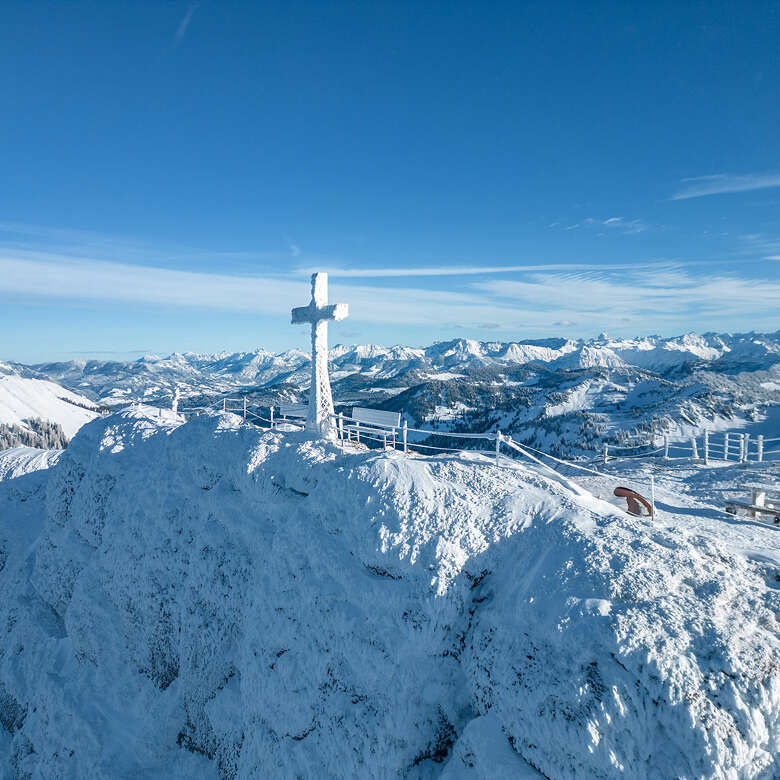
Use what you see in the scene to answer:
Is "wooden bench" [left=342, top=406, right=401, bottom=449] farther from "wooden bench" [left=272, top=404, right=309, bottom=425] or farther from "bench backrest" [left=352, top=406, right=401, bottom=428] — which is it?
"wooden bench" [left=272, top=404, right=309, bottom=425]

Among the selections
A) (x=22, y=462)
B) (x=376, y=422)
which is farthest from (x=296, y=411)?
(x=22, y=462)

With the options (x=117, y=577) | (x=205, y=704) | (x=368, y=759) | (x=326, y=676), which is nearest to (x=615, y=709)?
(x=368, y=759)

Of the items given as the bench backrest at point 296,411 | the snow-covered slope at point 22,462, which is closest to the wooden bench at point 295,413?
the bench backrest at point 296,411

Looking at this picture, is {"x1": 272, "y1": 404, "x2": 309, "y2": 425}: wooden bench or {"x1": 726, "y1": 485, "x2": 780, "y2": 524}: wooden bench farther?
{"x1": 272, "y1": 404, "x2": 309, "y2": 425}: wooden bench

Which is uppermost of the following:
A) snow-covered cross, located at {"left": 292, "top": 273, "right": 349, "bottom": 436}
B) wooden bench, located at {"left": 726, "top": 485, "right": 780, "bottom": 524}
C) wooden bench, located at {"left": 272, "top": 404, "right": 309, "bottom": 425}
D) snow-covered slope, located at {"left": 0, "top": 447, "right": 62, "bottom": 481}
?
snow-covered cross, located at {"left": 292, "top": 273, "right": 349, "bottom": 436}

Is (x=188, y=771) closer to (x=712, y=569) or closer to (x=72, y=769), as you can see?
(x=72, y=769)

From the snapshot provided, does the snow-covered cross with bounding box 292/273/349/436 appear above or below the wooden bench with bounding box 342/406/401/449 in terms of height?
above

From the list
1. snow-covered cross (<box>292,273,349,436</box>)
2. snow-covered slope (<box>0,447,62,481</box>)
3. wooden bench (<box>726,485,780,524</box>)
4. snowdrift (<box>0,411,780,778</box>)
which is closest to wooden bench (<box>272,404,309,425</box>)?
snow-covered cross (<box>292,273,349,436</box>)
